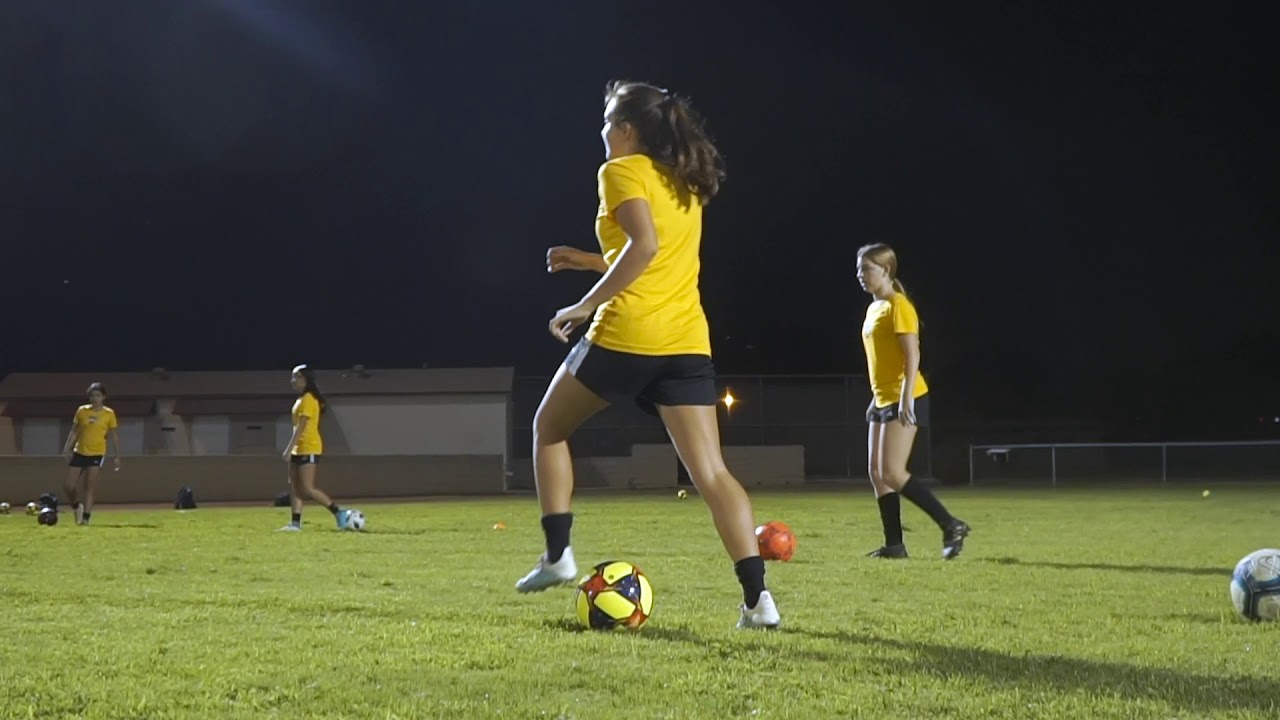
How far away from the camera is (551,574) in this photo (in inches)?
231

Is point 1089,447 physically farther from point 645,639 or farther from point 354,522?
point 645,639

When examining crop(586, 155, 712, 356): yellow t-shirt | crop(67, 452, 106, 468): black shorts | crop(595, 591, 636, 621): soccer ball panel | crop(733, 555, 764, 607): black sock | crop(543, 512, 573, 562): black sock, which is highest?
crop(586, 155, 712, 356): yellow t-shirt

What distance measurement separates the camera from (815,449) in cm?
3950

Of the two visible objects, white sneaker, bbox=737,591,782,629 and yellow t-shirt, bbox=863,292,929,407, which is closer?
white sneaker, bbox=737,591,782,629

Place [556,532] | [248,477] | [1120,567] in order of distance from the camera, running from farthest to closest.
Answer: [248,477] < [1120,567] < [556,532]

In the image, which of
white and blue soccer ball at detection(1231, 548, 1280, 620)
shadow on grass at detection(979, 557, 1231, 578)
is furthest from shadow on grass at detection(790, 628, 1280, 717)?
shadow on grass at detection(979, 557, 1231, 578)

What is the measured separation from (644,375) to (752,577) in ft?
3.16

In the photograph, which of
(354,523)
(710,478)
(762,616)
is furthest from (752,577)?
(354,523)

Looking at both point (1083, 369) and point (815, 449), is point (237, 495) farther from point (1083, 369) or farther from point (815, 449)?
point (1083, 369)

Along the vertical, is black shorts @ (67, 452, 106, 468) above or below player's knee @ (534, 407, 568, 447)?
below

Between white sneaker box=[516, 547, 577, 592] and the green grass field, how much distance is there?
0.50 feet

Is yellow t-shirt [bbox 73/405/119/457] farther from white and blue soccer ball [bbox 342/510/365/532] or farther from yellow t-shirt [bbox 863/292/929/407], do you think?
yellow t-shirt [bbox 863/292/929/407]

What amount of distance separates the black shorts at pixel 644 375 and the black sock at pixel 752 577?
2.26ft

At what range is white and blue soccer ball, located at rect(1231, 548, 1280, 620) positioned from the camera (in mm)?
5547
